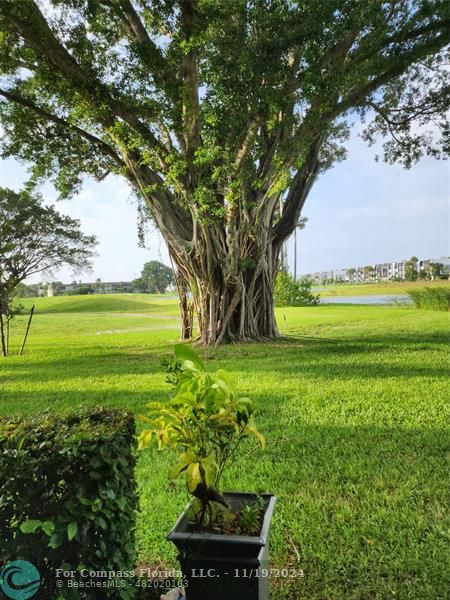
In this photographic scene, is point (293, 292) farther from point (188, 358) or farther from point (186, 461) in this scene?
point (186, 461)

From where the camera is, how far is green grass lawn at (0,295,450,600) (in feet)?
3.74

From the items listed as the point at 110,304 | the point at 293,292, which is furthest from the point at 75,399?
the point at 293,292

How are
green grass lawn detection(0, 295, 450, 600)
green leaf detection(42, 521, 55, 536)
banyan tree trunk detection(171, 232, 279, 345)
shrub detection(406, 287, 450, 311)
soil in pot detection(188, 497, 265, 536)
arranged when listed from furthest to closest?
shrub detection(406, 287, 450, 311)
banyan tree trunk detection(171, 232, 279, 345)
green grass lawn detection(0, 295, 450, 600)
soil in pot detection(188, 497, 265, 536)
green leaf detection(42, 521, 55, 536)

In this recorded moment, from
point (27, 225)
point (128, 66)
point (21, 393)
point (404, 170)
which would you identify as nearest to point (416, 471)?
point (21, 393)

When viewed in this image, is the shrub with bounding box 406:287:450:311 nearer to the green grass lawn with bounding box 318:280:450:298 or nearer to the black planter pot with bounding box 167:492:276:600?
the green grass lawn with bounding box 318:280:450:298

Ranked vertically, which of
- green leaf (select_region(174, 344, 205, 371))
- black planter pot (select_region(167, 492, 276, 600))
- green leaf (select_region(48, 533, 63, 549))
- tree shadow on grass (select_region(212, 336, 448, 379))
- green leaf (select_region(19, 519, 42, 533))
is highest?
green leaf (select_region(174, 344, 205, 371))

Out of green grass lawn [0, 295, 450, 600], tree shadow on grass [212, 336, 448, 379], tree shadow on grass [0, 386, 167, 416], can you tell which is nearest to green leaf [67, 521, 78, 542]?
green grass lawn [0, 295, 450, 600]

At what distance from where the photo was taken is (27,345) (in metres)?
6.61

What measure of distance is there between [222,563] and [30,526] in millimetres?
370

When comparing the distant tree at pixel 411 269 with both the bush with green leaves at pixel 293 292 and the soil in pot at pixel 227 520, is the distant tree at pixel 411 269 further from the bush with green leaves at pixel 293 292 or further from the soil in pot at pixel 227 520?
the soil in pot at pixel 227 520

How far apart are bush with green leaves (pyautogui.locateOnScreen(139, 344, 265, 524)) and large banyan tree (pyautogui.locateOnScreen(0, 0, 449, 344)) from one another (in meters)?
2.91

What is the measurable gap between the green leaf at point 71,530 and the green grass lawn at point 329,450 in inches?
20.8

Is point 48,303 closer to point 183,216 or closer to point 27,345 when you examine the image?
point 27,345

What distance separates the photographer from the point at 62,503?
0.77 metres
